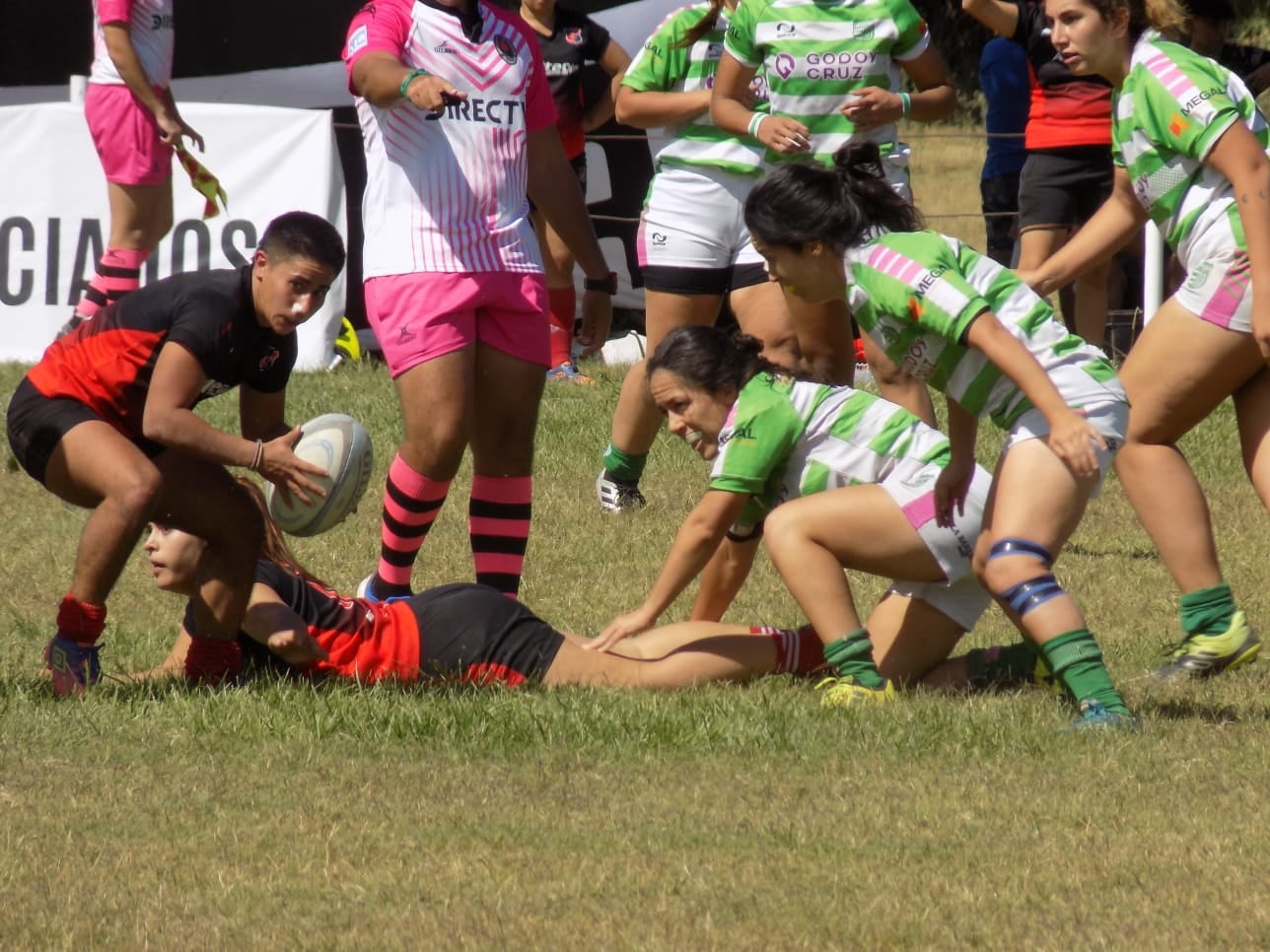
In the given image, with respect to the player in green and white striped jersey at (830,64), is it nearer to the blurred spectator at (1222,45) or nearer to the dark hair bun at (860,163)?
the dark hair bun at (860,163)

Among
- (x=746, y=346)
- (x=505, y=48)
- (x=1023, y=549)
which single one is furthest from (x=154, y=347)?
(x=1023, y=549)

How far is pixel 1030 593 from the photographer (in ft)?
14.7

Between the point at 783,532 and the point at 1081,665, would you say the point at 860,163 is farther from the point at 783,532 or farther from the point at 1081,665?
the point at 1081,665

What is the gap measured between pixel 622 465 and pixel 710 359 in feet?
8.27

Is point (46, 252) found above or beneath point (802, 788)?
beneath

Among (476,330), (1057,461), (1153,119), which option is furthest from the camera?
(476,330)

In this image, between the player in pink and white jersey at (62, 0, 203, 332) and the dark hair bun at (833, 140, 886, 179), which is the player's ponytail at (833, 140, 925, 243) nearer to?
the dark hair bun at (833, 140, 886, 179)

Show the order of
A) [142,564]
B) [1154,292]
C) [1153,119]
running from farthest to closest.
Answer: [1154,292] < [142,564] < [1153,119]

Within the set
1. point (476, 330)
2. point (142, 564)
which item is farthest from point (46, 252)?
point (476, 330)

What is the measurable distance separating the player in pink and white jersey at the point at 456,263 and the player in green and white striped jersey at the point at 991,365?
115 cm

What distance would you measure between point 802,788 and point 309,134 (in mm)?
7385

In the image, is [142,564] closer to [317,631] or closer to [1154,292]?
[317,631]

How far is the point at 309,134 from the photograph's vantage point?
10.8 m

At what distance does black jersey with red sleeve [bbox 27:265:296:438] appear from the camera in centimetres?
509
